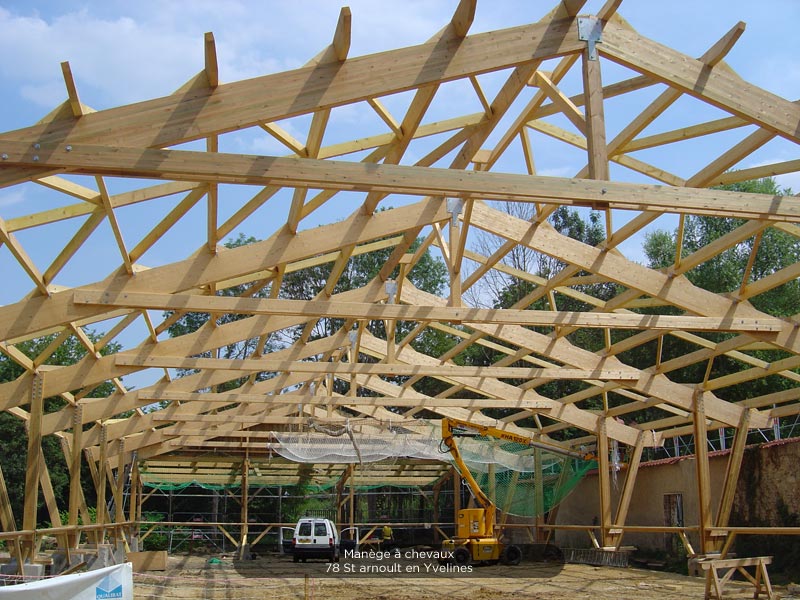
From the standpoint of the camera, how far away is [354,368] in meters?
13.8

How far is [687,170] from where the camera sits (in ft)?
39.3

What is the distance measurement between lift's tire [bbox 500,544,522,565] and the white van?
162 inches

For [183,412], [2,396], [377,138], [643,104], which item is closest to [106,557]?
[2,396]

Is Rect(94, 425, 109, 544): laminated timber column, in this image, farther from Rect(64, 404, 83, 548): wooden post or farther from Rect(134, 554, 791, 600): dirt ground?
Rect(64, 404, 83, 548): wooden post

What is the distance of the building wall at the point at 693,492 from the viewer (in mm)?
15438

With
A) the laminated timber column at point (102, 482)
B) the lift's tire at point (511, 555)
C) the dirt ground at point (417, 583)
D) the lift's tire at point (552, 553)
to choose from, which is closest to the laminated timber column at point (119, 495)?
the laminated timber column at point (102, 482)

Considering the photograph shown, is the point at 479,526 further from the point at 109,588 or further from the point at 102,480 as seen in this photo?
the point at 109,588

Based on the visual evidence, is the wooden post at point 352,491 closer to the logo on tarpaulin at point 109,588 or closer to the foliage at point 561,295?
the foliage at point 561,295

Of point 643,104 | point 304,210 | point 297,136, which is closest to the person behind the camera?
point 297,136

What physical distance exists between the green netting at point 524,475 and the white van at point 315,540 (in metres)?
3.87

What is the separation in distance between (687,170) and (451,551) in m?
10.1

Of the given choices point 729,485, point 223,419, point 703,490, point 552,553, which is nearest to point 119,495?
point 223,419

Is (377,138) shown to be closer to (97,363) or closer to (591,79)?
(591,79)

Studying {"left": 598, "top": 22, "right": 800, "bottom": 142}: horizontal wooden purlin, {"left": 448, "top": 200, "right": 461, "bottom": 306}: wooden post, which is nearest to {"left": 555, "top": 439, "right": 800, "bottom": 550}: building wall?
{"left": 448, "top": 200, "right": 461, "bottom": 306}: wooden post
